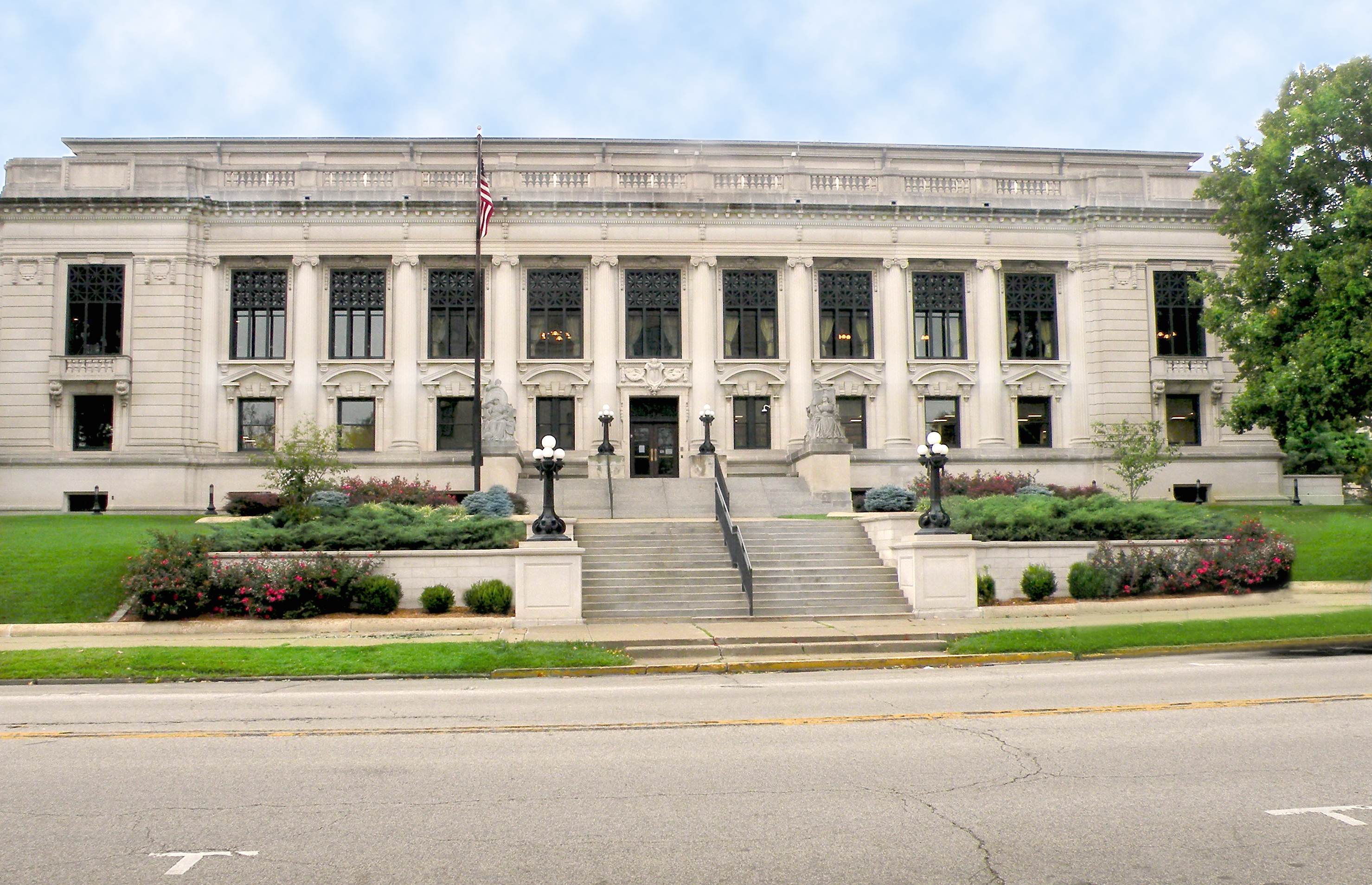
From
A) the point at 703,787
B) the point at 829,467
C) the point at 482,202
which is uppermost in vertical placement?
the point at 482,202

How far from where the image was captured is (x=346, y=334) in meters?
42.4

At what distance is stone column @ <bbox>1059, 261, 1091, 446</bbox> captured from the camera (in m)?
43.5

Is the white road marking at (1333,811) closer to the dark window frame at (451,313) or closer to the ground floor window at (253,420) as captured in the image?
the dark window frame at (451,313)

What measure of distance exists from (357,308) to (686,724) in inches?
1392

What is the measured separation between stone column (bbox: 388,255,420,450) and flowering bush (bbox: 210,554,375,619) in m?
19.9

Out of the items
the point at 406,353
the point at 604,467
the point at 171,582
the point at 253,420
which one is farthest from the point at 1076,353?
the point at 171,582

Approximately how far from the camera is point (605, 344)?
4244cm

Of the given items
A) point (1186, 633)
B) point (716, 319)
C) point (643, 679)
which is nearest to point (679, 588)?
point (643, 679)

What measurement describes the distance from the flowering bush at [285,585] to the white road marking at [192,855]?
50.5 ft

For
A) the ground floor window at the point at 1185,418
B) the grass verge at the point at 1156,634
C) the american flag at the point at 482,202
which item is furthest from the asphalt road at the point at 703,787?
the ground floor window at the point at 1185,418

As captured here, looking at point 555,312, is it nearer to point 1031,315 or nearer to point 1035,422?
point 1031,315

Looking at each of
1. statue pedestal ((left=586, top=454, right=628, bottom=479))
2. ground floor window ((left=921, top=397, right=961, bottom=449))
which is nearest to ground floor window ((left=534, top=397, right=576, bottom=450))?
statue pedestal ((left=586, top=454, right=628, bottom=479))

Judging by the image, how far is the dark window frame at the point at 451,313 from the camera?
4244 cm

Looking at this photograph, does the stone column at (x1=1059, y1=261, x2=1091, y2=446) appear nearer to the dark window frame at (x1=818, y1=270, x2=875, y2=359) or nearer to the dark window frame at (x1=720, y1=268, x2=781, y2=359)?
the dark window frame at (x1=818, y1=270, x2=875, y2=359)
